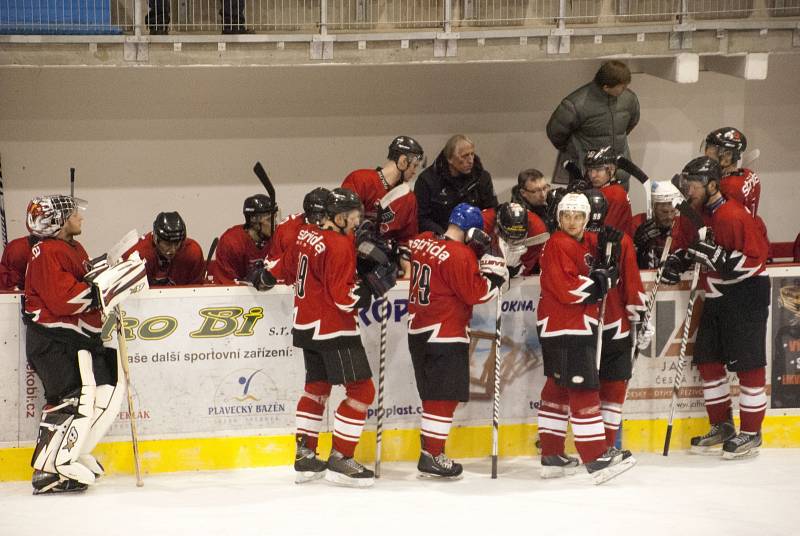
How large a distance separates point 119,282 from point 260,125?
10.1 ft

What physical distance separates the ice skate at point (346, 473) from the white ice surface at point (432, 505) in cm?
5

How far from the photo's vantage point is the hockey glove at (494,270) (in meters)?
6.29

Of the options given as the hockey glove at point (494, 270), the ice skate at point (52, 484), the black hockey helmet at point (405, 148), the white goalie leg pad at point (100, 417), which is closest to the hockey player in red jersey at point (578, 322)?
the hockey glove at point (494, 270)

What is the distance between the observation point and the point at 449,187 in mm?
7656

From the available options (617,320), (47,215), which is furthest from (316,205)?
(617,320)

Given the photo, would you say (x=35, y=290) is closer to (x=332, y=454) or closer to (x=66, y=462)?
(x=66, y=462)

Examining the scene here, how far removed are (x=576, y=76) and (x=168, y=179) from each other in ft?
9.93

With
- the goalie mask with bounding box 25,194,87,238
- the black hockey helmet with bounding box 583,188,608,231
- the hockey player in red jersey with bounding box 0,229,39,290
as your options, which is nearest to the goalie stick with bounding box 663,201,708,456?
the black hockey helmet with bounding box 583,188,608,231

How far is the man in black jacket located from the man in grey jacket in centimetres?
82

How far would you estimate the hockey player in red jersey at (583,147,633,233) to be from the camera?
7168 mm

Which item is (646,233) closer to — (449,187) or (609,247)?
(609,247)

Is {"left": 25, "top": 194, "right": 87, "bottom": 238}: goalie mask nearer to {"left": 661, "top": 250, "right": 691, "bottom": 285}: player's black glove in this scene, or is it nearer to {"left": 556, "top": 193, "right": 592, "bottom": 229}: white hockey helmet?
{"left": 556, "top": 193, "right": 592, "bottom": 229}: white hockey helmet

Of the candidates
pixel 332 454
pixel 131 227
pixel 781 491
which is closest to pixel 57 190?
pixel 131 227

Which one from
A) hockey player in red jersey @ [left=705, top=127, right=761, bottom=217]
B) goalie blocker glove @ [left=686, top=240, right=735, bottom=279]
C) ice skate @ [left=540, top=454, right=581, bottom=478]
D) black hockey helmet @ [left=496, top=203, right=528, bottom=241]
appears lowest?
ice skate @ [left=540, top=454, right=581, bottom=478]
